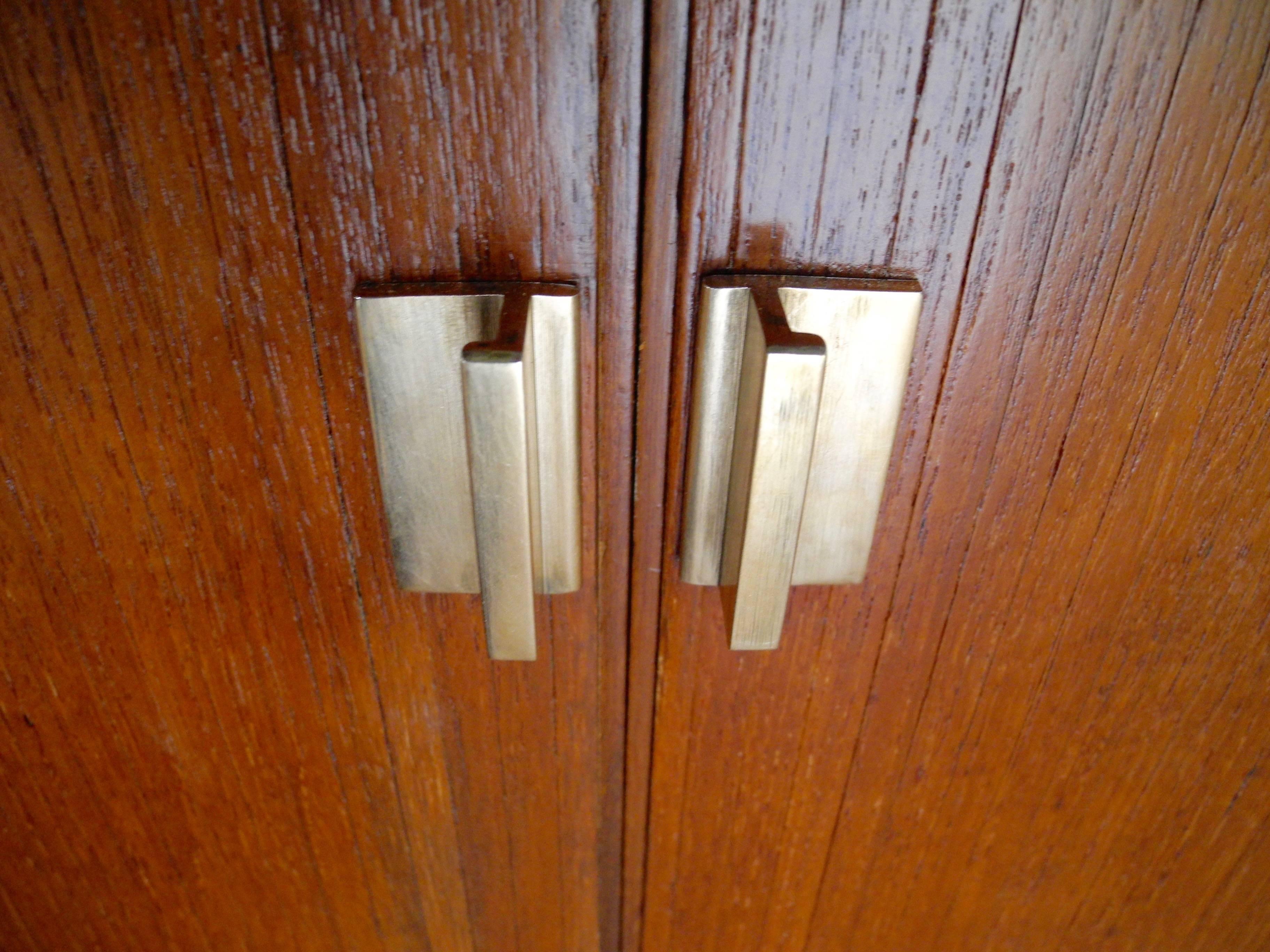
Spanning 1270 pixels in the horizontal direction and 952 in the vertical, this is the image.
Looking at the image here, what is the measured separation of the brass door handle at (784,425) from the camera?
0.28 metres

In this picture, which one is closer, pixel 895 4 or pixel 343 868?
pixel 895 4

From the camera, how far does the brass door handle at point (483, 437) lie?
26cm

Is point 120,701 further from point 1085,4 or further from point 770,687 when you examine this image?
point 1085,4

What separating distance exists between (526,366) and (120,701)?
1.03ft

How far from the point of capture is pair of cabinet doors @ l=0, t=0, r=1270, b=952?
0.88 ft

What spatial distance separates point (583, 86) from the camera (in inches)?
10.6

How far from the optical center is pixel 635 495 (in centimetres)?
35

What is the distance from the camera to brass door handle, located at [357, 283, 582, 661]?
0.26 m

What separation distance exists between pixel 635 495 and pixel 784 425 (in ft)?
0.31

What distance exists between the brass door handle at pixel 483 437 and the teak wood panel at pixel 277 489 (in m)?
0.02

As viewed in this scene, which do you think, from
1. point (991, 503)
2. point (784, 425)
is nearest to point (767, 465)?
point (784, 425)

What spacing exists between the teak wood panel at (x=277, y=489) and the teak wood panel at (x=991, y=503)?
33 millimetres

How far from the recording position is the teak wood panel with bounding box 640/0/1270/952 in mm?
269

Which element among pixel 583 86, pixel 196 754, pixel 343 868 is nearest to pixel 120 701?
pixel 196 754
